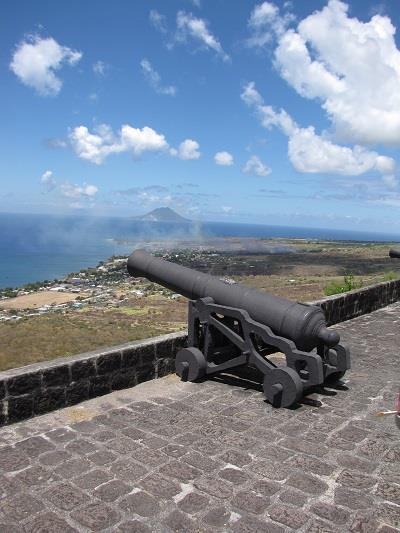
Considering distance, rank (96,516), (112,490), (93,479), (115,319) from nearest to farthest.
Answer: (96,516) < (112,490) < (93,479) < (115,319)

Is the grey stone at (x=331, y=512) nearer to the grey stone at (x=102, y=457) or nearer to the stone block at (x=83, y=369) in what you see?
the grey stone at (x=102, y=457)

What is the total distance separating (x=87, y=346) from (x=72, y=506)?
11.6 meters

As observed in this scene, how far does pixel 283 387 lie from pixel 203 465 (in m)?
1.53

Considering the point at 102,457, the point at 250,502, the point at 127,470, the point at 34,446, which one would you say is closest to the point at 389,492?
the point at 250,502

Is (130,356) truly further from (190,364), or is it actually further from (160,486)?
(160,486)

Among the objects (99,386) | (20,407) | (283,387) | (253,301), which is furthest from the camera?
(253,301)

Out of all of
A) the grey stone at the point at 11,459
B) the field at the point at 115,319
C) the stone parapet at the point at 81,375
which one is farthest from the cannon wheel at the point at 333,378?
the field at the point at 115,319

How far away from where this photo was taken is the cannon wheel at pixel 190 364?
5703 mm

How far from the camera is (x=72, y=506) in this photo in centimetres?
309

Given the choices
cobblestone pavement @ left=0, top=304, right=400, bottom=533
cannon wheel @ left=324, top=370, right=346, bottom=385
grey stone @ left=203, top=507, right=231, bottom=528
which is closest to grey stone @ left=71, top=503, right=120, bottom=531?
cobblestone pavement @ left=0, top=304, right=400, bottom=533

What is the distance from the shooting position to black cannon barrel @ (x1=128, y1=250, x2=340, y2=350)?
5047 mm

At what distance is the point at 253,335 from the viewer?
18.1ft

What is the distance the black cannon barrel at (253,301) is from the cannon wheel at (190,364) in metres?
0.66

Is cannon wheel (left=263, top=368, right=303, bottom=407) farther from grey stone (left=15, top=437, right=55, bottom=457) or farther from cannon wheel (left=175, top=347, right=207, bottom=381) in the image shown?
grey stone (left=15, top=437, right=55, bottom=457)
